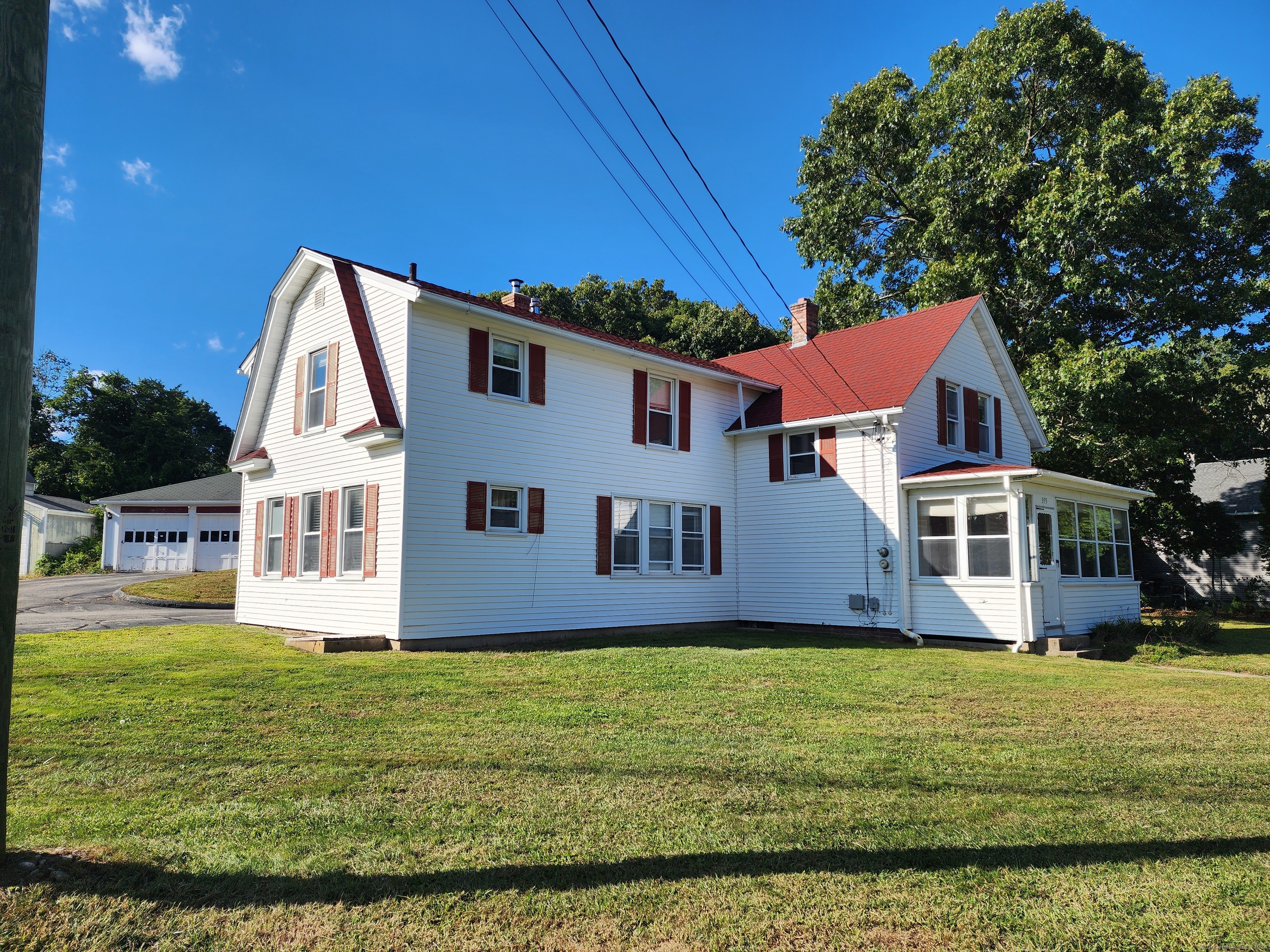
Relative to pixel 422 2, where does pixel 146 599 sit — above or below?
below

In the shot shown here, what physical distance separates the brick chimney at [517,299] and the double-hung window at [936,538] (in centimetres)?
886

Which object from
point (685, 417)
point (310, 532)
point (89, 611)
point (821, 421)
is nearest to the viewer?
point (310, 532)

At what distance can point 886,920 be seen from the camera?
3.40m

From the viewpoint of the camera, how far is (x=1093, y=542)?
16.3 meters

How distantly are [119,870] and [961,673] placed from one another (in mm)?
9869

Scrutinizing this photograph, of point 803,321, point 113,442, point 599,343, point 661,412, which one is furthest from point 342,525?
point 113,442

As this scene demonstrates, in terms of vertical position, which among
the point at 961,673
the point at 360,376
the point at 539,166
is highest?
the point at 539,166

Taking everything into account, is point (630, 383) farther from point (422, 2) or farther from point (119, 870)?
point (119, 870)

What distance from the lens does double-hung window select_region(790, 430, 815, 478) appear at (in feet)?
A: 55.1

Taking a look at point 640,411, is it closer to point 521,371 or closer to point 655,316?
point 521,371

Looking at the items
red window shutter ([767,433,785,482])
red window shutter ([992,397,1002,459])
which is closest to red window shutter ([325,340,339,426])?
red window shutter ([767,433,785,482])

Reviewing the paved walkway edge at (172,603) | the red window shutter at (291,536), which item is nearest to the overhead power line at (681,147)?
the red window shutter at (291,536)

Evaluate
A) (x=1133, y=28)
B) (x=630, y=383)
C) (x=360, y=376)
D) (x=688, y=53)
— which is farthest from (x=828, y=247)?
(x=360, y=376)

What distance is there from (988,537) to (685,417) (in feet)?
21.2
